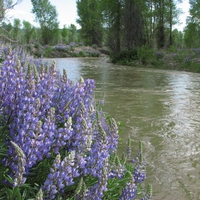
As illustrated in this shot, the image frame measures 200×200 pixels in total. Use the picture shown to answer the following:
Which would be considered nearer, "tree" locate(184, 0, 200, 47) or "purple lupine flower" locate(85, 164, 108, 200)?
"purple lupine flower" locate(85, 164, 108, 200)

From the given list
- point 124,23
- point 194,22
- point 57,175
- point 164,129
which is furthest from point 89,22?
point 57,175

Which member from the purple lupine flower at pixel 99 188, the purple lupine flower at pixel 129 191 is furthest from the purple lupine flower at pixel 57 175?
the purple lupine flower at pixel 129 191

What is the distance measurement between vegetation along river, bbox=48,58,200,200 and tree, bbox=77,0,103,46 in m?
40.7

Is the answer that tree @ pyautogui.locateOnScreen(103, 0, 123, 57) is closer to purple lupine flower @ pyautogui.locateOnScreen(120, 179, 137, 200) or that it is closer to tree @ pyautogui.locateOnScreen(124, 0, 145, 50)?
tree @ pyautogui.locateOnScreen(124, 0, 145, 50)

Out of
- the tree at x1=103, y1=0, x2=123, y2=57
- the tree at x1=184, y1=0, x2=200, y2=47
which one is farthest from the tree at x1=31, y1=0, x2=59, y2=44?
the tree at x1=103, y1=0, x2=123, y2=57

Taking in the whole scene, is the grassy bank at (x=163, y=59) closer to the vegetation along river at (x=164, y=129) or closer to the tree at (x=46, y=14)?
the vegetation along river at (x=164, y=129)

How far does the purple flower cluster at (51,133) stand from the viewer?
180 cm

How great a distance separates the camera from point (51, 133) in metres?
1.99

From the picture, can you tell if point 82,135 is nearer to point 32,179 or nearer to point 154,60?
point 32,179

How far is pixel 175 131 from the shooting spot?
5.93 metres

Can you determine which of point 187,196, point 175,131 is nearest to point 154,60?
point 175,131

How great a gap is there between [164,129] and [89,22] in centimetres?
4611

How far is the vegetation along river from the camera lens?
3.80m

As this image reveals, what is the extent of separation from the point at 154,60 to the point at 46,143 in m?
20.1
